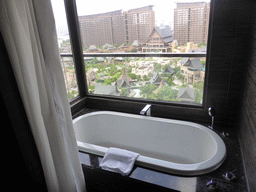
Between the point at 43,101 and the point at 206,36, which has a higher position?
the point at 206,36

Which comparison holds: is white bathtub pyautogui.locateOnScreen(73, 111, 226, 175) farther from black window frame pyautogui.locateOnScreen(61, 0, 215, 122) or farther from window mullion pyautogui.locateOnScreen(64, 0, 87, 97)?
window mullion pyautogui.locateOnScreen(64, 0, 87, 97)

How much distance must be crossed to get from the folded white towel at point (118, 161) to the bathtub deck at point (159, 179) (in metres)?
0.04

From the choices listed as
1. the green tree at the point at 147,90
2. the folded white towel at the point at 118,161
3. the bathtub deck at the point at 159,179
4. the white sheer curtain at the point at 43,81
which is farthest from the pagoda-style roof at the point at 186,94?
the white sheer curtain at the point at 43,81

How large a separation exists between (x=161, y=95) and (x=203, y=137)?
2.29ft

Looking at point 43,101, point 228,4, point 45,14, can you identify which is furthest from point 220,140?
point 45,14

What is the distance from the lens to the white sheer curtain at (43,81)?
90cm

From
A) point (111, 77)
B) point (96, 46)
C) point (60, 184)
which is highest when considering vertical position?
point (96, 46)

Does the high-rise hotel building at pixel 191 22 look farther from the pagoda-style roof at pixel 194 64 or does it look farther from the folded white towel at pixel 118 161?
the folded white towel at pixel 118 161

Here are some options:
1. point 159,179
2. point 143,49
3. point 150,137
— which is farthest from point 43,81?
point 150,137

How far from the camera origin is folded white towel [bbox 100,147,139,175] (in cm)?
155

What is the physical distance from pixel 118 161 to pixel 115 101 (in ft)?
3.60

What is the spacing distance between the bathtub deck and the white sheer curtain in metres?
0.37

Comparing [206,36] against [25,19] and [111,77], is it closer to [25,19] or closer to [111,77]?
[111,77]

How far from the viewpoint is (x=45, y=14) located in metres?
1.00
